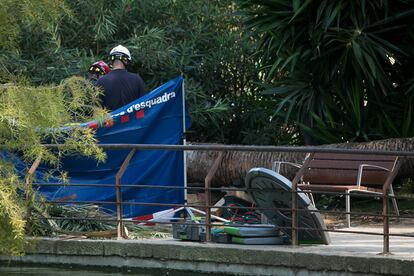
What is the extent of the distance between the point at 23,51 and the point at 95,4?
47.9 inches

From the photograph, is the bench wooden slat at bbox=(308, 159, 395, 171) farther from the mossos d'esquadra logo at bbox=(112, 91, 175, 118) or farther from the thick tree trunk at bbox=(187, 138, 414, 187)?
the mossos d'esquadra logo at bbox=(112, 91, 175, 118)

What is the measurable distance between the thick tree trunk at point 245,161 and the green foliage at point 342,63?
0.68 m

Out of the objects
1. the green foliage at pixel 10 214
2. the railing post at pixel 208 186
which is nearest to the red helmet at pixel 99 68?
the railing post at pixel 208 186

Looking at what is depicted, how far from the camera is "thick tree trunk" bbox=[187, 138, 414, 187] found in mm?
14492

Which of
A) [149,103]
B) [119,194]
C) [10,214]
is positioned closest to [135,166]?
[149,103]

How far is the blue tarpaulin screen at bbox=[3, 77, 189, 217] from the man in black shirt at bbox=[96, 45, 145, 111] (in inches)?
23.0

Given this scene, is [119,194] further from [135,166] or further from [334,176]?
[334,176]

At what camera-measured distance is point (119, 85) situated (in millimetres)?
12648

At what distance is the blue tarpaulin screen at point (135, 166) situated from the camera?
11922mm

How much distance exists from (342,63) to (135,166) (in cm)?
419

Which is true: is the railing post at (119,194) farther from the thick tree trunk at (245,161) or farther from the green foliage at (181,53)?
the green foliage at (181,53)

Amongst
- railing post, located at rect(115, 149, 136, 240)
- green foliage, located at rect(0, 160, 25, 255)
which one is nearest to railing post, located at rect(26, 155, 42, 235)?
green foliage, located at rect(0, 160, 25, 255)

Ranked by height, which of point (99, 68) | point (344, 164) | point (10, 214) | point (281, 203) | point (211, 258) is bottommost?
point (211, 258)

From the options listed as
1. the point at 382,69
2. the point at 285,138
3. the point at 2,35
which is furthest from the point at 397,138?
the point at 2,35
